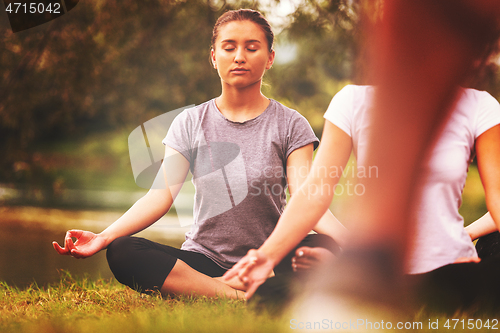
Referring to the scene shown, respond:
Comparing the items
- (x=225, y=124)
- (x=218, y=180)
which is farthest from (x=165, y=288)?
(x=225, y=124)

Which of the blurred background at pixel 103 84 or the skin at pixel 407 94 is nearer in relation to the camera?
the skin at pixel 407 94

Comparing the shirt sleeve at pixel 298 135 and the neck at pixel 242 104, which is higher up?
the neck at pixel 242 104

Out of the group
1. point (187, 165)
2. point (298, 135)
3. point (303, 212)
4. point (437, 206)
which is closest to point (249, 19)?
point (298, 135)

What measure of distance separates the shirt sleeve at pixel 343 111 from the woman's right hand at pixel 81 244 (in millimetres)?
773

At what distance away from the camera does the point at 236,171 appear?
1330mm

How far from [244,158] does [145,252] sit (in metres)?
0.43

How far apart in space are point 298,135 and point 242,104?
0.68 feet

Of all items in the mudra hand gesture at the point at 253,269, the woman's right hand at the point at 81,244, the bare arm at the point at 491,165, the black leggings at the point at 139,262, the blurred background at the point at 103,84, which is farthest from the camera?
the blurred background at the point at 103,84

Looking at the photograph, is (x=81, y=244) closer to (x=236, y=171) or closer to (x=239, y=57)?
(x=236, y=171)

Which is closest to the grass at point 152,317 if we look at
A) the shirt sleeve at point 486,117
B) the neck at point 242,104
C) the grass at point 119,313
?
the grass at point 119,313

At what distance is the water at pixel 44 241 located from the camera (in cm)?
196

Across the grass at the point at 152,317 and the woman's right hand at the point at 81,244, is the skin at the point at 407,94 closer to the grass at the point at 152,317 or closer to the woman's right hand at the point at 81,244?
the grass at the point at 152,317

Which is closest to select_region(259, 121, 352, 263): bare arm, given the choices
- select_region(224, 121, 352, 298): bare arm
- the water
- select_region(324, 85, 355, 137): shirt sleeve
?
select_region(224, 121, 352, 298): bare arm

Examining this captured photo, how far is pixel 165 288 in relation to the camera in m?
1.32
